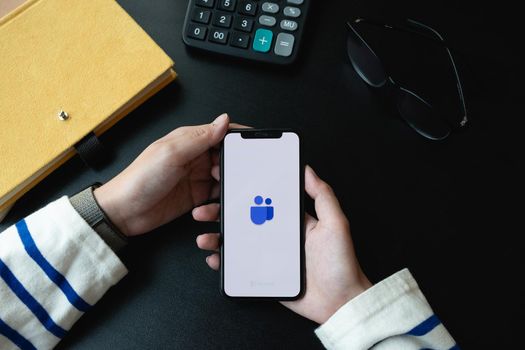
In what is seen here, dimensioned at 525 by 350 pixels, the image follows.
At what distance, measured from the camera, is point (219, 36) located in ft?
2.04

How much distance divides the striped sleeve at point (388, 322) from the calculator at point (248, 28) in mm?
285

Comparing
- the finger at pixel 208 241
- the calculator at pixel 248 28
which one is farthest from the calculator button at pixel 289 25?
the finger at pixel 208 241

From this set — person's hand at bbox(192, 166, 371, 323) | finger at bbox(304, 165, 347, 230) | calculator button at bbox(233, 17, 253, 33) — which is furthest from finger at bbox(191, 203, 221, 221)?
calculator button at bbox(233, 17, 253, 33)

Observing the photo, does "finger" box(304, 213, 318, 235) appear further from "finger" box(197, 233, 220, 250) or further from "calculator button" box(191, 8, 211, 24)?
"calculator button" box(191, 8, 211, 24)

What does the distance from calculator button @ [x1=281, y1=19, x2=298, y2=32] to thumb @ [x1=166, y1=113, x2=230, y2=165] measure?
138 mm

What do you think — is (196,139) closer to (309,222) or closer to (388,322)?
(309,222)

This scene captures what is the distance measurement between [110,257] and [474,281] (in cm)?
40

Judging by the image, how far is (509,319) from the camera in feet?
1.87

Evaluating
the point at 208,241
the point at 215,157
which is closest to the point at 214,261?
the point at 208,241

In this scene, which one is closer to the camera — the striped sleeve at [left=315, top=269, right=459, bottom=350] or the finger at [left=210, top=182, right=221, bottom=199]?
the striped sleeve at [left=315, top=269, right=459, bottom=350]

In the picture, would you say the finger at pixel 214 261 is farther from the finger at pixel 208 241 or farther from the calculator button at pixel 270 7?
the calculator button at pixel 270 7

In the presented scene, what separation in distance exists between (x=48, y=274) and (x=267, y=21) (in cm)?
37

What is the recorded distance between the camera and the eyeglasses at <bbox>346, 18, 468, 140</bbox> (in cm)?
59

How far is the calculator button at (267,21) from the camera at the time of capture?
0.62 meters
